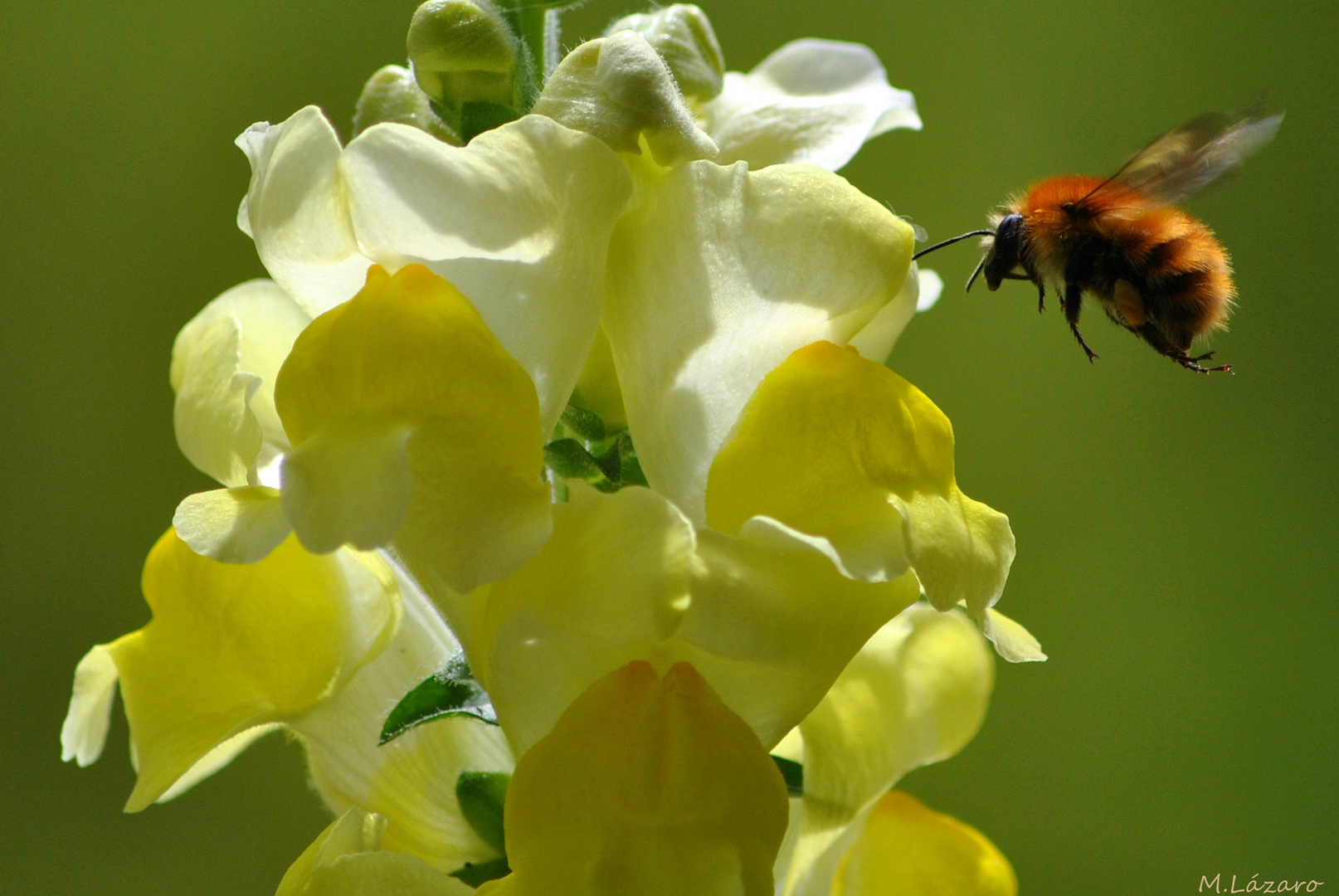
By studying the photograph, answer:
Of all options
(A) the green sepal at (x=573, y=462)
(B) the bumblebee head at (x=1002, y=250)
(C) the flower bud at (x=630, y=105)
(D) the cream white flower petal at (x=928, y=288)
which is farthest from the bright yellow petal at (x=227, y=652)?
(B) the bumblebee head at (x=1002, y=250)

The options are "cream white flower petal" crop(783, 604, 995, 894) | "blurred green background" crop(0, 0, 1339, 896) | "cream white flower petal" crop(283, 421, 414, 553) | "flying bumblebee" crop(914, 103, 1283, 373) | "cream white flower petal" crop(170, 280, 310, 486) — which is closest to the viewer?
"cream white flower petal" crop(283, 421, 414, 553)

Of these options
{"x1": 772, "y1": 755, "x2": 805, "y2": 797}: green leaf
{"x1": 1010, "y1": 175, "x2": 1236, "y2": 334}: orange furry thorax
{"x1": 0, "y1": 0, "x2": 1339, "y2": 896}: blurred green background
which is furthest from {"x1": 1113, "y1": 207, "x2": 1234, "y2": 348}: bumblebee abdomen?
Result: {"x1": 0, "y1": 0, "x2": 1339, "y2": 896}: blurred green background

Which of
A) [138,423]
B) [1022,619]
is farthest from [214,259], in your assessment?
[1022,619]

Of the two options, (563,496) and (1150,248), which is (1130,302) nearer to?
(1150,248)

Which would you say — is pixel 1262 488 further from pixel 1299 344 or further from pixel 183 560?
pixel 183 560

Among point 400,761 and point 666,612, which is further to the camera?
point 400,761

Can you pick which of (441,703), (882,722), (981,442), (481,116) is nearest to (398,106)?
(481,116)

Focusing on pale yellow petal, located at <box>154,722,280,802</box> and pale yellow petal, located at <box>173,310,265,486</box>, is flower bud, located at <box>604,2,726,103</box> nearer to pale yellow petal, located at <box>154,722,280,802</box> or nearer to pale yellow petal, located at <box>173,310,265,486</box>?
pale yellow petal, located at <box>173,310,265,486</box>
